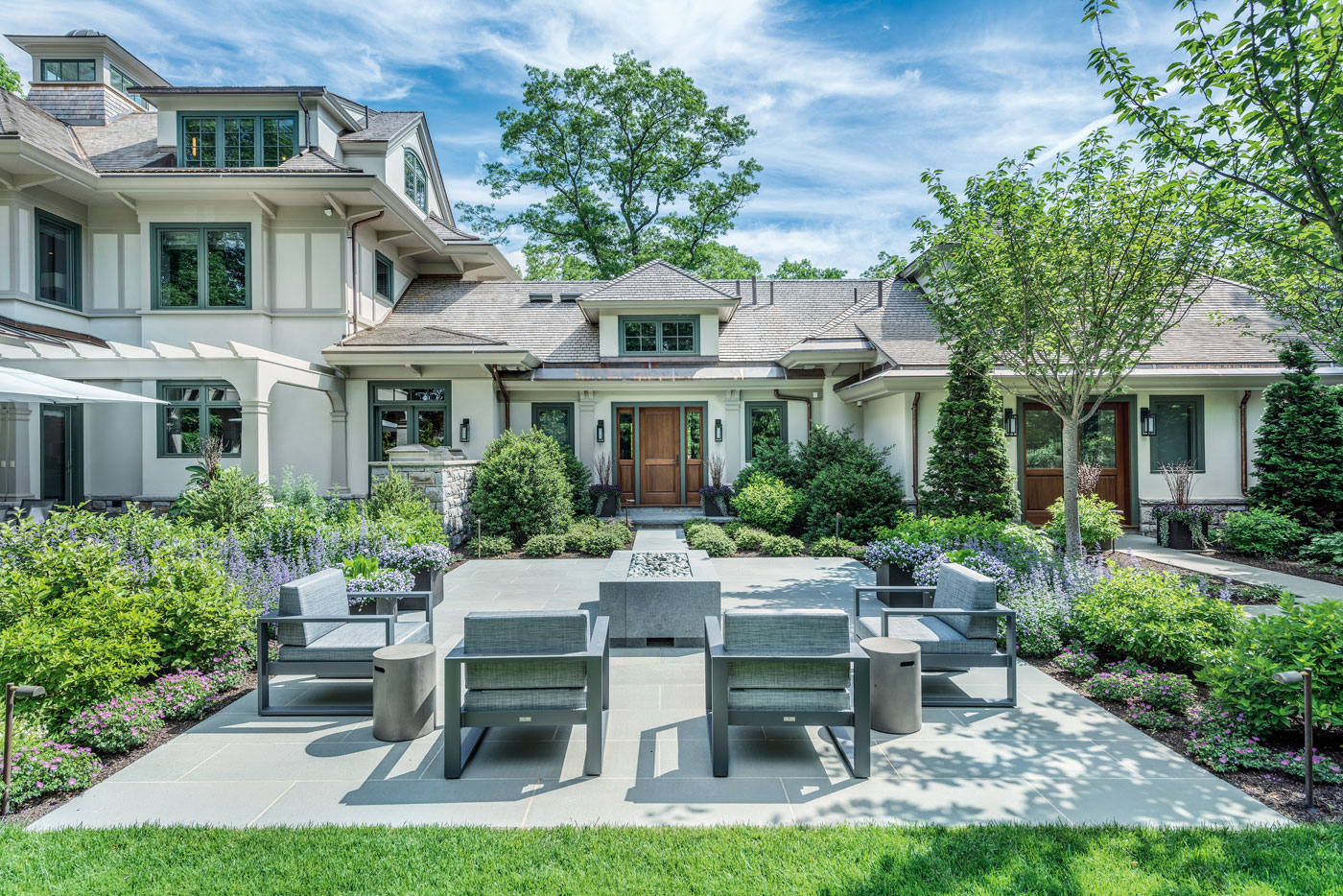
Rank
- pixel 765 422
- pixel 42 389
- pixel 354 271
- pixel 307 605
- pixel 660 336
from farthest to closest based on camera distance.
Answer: pixel 660 336 < pixel 765 422 < pixel 354 271 < pixel 42 389 < pixel 307 605

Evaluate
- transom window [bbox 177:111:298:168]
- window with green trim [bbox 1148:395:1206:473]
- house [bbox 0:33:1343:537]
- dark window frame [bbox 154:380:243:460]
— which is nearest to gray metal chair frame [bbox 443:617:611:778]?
house [bbox 0:33:1343:537]

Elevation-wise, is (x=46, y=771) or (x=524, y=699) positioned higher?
(x=524, y=699)

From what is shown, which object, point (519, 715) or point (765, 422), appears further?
A: point (765, 422)

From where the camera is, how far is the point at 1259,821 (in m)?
3.17

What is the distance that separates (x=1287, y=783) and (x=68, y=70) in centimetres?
2429

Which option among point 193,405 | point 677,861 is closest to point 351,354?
point 193,405

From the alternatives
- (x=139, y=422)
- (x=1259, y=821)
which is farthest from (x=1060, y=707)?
(x=139, y=422)

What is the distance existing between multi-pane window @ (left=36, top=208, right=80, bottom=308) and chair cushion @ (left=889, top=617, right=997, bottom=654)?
50.3ft

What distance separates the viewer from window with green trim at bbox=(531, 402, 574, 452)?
14453 millimetres

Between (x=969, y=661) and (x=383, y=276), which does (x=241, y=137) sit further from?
(x=969, y=661)

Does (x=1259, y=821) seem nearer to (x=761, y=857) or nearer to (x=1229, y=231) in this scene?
(x=761, y=857)

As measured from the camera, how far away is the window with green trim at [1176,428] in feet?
40.7

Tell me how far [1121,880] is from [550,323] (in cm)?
1474

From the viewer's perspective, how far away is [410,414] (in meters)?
13.6
